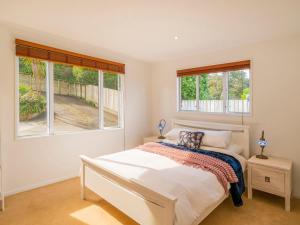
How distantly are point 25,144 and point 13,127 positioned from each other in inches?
11.8

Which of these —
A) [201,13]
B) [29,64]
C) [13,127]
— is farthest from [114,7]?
[13,127]

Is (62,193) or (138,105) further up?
(138,105)

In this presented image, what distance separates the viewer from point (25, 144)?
2.79m

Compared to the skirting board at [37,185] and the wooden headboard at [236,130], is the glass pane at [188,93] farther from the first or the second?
the skirting board at [37,185]

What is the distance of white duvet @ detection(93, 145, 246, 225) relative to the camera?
1677mm

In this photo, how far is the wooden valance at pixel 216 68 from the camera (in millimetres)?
3202

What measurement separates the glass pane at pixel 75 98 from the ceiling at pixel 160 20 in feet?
2.07

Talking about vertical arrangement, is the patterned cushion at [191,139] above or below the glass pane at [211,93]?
below

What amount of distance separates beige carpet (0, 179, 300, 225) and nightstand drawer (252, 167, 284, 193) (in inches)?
9.7

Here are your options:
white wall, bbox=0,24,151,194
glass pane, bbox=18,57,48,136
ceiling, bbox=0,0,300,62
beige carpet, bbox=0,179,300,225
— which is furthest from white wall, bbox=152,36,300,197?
glass pane, bbox=18,57,48,136

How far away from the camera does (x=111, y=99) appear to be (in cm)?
404

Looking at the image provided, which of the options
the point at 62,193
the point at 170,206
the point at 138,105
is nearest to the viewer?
the point at 170,206

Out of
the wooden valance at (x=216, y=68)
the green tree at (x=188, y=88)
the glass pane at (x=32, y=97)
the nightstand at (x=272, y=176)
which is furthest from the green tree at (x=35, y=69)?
the nightstand at (x=272, y=176)

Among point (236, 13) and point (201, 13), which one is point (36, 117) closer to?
point (201, 13)
